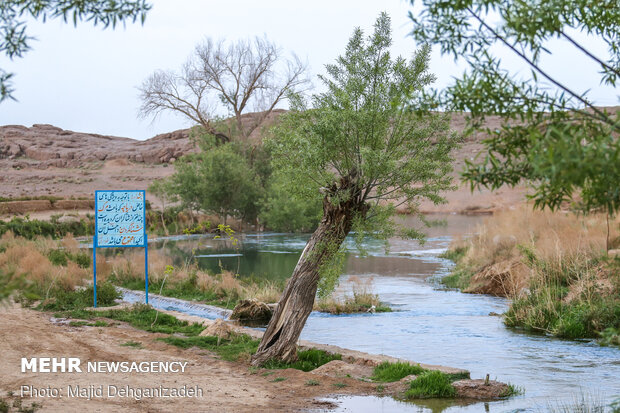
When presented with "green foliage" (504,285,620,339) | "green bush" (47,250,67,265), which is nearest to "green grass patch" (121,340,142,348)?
"green foliage" (504,285,620,339)

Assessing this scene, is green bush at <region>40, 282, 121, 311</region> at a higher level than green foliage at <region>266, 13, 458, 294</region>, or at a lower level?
lower

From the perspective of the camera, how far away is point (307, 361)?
886 cm

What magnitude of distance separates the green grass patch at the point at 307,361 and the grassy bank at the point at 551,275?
3475mm

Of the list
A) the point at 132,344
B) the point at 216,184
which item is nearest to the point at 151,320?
the point at 132,344

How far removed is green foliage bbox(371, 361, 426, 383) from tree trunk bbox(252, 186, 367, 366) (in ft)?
3.74

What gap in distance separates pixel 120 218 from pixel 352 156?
6510 millimetres

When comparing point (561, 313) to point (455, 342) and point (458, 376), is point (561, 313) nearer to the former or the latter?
point (455, 342)

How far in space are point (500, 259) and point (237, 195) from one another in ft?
68.6

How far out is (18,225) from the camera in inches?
1156

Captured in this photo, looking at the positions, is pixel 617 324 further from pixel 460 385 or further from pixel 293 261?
pixel 293 261

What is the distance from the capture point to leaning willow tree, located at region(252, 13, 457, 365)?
8062mm

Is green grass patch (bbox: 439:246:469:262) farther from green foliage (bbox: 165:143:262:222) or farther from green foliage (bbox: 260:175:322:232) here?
green foliage (bbox: 165:143:262:222)

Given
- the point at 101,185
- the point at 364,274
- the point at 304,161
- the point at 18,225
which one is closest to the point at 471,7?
the point at 304,161

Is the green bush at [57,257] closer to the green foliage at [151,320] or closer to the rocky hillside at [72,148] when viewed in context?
the green foliage at [151,320]
